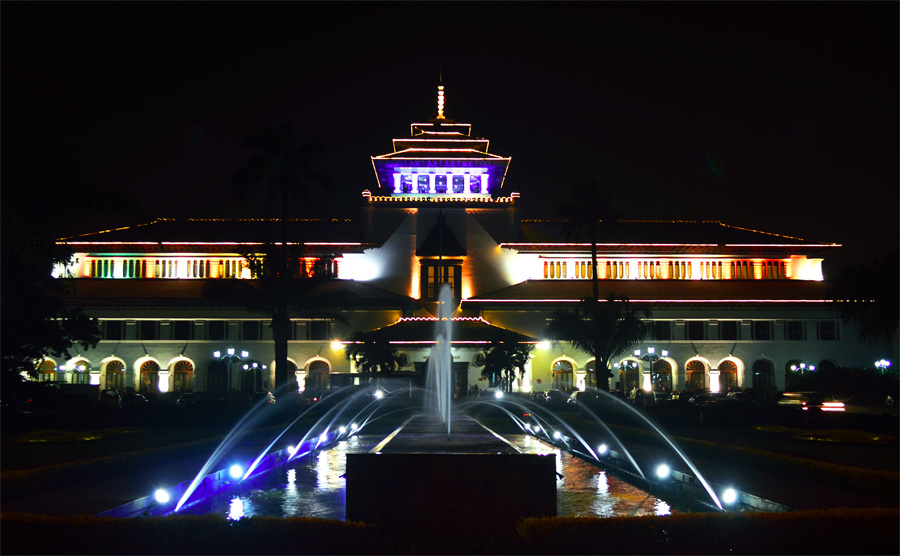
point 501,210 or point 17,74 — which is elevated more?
point 501,210

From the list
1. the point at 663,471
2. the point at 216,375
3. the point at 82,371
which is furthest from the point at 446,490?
the point at 82,371

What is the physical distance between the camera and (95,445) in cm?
2053

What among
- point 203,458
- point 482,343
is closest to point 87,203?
point 203,458

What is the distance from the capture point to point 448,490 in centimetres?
1071

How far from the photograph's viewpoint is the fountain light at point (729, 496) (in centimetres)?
1276

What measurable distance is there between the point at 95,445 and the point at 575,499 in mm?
12824

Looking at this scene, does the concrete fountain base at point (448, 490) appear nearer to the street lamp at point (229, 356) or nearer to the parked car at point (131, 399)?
the street lamp at point (229, 356)

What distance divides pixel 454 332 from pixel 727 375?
64.0ft

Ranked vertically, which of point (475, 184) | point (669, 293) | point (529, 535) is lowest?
point (529, 535)

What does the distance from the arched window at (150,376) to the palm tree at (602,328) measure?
26.7 metres

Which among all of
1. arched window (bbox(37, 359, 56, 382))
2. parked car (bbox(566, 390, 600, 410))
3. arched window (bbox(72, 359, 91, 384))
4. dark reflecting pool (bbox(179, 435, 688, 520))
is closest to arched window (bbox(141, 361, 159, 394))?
arched window (bbox(72, 359, 91, 384))

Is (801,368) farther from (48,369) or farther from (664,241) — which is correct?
(48,369)

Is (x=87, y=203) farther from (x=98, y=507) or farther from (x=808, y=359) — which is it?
(x=808, y=359)

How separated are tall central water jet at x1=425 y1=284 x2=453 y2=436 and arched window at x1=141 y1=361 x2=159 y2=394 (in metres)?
18.7
